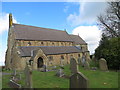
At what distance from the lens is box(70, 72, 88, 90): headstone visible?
597 centimetres

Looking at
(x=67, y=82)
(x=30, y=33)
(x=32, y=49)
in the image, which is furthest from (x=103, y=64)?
(x=30, y=33)

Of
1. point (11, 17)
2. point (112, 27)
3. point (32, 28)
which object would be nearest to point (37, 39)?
point (32, 28)

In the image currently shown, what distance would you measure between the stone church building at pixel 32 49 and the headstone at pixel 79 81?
688 inches

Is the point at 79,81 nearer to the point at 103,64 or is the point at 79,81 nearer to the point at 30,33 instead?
the point at 103,64

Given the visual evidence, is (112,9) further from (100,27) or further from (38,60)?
(38,60)

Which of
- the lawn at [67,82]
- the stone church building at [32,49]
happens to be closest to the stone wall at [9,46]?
the stone church building at [32,49]

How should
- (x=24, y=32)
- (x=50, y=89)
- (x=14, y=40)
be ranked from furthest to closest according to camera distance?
1. (x=24, y=32)
2. (x=14, y=40)
3. (x=50, y=89)

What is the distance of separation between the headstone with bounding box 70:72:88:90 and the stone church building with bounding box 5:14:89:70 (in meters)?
17.5

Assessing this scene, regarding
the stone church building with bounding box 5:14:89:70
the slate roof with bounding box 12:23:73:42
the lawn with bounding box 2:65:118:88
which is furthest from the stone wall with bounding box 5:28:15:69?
the lawn with bounding box 2:65:118:88

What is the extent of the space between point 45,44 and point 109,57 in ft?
63.2

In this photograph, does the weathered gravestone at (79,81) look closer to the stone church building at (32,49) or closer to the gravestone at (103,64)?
the gravestone at (103,64)

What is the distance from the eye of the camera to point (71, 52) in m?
32.9

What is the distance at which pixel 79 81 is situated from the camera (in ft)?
20.4

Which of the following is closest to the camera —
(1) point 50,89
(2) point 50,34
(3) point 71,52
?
(1) point 50,89
